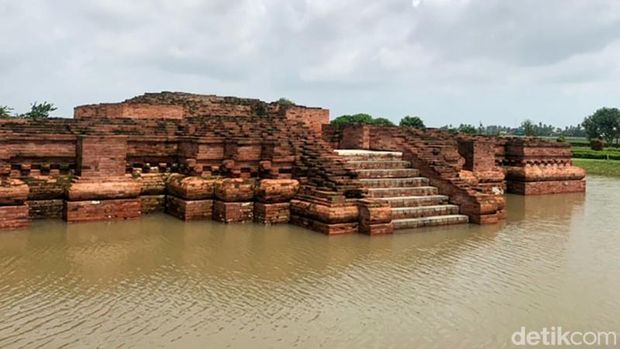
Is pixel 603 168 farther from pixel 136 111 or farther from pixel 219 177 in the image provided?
pixel 136 111

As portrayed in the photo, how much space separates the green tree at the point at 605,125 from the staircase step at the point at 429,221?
237ft

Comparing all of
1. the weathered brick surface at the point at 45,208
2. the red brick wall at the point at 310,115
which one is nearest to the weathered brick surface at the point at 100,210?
the weathered brick surface at the point at 45,208

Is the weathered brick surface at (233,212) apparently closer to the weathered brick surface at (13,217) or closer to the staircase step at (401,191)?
the staircase step at (401,191)

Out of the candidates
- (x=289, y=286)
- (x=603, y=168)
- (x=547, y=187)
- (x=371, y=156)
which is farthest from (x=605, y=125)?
(x=289, y=286)

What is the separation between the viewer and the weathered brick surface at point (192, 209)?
328 inches

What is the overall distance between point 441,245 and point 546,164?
9231 millimetres

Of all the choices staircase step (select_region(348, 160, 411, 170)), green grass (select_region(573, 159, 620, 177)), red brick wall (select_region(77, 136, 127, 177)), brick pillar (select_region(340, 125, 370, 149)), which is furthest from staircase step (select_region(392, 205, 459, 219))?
green grass (select_region(573, 159, 620, 177))

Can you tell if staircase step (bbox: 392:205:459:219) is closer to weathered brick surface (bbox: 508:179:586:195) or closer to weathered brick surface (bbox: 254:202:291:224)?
weathered brick surface (bbox: 254:202:291:224)

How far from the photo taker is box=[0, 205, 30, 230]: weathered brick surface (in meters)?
7.08

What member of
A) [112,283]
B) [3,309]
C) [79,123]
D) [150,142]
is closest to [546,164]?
[150,142]

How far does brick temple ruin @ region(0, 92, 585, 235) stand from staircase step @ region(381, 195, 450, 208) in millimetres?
24

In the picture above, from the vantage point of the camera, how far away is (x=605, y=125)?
237ft

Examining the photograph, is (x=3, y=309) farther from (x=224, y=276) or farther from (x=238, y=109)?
(x=238, y=109)

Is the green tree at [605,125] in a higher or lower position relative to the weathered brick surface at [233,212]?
higher
